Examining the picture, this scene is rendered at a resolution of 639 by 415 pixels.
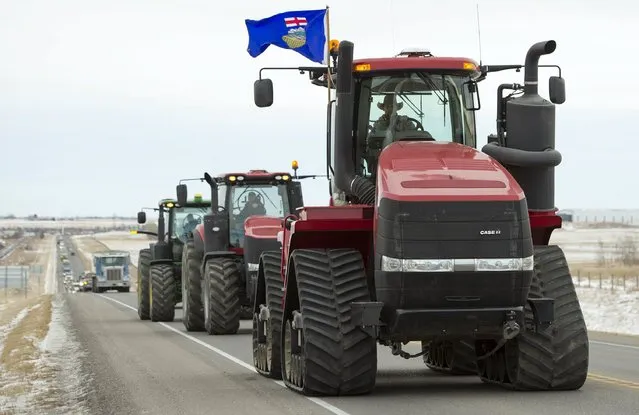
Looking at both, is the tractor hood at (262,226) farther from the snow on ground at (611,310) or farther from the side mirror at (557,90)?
the side mirror at (557,90)

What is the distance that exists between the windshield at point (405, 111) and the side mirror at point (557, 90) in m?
1.11

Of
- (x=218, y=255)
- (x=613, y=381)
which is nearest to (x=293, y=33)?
(x=218, y=255)

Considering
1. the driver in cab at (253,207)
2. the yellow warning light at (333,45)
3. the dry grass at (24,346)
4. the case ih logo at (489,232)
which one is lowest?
the dry grass at (24,346)

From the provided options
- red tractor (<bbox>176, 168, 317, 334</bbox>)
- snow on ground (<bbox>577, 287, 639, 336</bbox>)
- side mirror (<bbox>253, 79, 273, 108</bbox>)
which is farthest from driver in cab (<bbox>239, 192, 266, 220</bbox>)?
side mirror (<bbox>253, 79, 273, 108</bbox>)

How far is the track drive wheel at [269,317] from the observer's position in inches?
639

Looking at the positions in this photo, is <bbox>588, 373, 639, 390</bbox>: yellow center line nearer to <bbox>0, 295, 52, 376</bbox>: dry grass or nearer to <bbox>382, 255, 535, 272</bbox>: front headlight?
<bbox>382, 255, 535, 272</bbox>: front headlight

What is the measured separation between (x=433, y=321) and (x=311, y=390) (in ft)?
5.23

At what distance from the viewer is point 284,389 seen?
1510cm

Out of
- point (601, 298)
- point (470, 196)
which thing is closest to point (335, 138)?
point (470, 196)

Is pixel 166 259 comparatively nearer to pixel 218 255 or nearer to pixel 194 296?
pixel 194 296

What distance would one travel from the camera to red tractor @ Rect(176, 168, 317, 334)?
26.1 metres

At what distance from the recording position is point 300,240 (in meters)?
14.5

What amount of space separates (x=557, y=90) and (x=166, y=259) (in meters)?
21.7

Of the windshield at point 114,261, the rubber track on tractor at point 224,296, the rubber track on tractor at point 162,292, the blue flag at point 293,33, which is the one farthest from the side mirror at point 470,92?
the windshield at point 114,261
